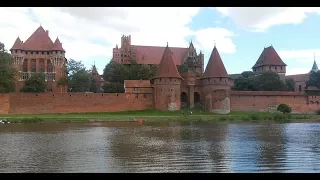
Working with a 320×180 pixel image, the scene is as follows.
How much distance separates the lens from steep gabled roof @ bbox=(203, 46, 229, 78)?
39844mm

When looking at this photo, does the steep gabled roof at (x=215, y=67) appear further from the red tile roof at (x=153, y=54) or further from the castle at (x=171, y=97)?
the red tile roof at (x=153, y=54)

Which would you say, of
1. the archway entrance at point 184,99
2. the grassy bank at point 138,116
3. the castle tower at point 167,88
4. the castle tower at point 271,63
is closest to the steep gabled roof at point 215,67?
the castle tower at point 167,88

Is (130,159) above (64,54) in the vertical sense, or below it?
below

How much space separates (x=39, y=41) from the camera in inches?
2014

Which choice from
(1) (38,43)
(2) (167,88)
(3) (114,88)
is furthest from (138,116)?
(1) (38,43)

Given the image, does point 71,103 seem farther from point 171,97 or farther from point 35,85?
point 171,97

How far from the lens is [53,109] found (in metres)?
36.8

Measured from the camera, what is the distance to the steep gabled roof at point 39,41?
1992 inches

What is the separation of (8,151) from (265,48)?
55606 millimetres

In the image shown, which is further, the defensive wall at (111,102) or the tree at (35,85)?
the tree at (35,85)

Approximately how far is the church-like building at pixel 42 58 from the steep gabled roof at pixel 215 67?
66.9 ft

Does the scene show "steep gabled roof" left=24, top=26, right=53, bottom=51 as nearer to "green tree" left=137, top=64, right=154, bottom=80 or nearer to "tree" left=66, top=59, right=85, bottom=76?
"tree" left=66, top=59, right=85, bottom=76
